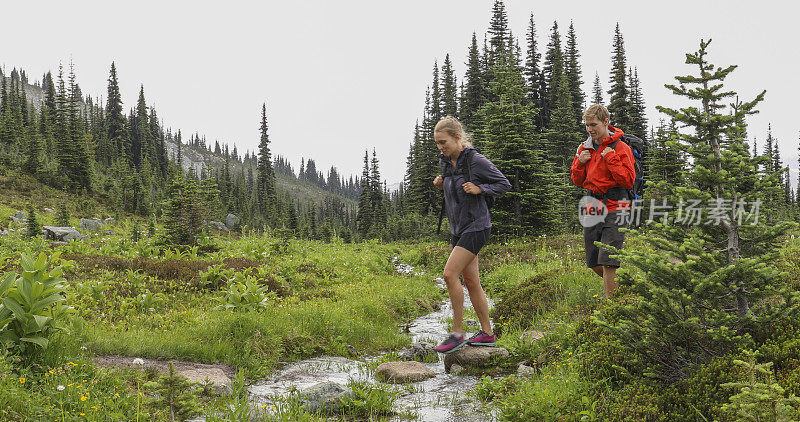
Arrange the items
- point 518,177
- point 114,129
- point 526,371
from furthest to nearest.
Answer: point 114,129 < point 518,177 < point 526,371

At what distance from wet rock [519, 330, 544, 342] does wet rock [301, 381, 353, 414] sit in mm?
2742

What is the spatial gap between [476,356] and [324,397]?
2.21m

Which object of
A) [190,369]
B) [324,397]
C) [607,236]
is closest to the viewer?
[324,397]

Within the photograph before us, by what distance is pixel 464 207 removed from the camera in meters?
5.68

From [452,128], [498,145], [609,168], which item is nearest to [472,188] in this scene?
[452,128]

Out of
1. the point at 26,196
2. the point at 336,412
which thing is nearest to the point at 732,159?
the point at 336,412

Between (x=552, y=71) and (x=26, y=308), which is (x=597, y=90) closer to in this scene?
(x=552, y=71)

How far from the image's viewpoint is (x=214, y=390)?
4.28 m

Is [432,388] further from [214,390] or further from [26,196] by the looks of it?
[26,196]

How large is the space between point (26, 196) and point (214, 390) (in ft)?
153

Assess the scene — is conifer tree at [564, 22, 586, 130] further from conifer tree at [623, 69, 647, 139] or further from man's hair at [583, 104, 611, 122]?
man's hair at [583, 104, 611, 122]

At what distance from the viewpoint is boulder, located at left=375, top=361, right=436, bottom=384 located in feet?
17.1

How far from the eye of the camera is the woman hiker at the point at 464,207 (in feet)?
18.2

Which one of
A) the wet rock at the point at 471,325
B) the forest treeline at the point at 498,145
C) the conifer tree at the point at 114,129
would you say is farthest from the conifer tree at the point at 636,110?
the conifer tree at the point at 114,129
